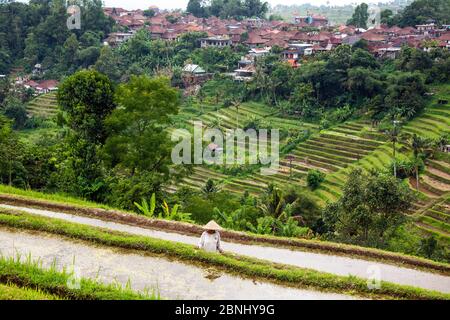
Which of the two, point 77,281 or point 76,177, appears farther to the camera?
point 76,177

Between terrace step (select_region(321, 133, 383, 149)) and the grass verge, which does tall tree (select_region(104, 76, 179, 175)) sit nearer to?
the grass verge

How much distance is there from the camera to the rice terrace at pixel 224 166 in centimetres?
795

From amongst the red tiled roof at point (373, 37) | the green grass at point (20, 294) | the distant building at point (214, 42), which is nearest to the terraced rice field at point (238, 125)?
the red tiled roof at point (373, 37)

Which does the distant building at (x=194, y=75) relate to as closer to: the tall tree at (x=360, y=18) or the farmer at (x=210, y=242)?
the tall tree at (x=360, y=18)

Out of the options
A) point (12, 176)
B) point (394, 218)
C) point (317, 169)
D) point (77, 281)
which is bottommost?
point (317, 169)

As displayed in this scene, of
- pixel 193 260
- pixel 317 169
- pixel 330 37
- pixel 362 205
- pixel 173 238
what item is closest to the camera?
pixel 193 260

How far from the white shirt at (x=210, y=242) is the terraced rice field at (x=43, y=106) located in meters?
36.4

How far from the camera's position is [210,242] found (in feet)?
28.5

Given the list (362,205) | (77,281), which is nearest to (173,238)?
(77,281)

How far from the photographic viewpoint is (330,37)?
52.3 m

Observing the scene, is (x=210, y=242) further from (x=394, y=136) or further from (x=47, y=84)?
(x=47, y=84)

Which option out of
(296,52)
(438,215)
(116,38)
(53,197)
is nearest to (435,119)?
(438,215)
